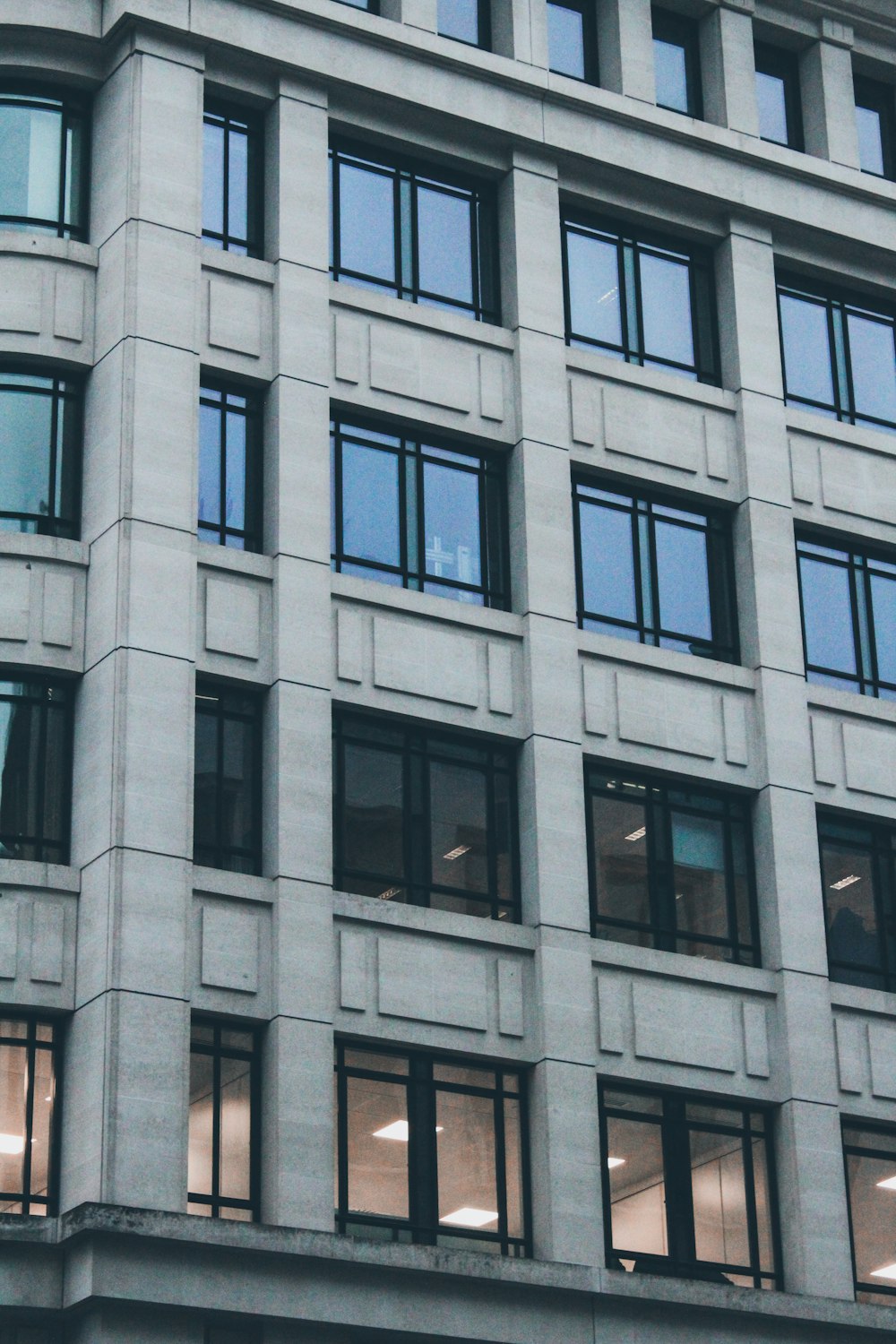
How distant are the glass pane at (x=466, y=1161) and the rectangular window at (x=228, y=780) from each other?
4052mm

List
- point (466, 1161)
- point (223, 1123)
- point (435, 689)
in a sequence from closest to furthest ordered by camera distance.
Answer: point (223, 1123), point (466, 1161), point (435, 689)

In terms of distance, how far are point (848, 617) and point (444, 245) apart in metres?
8.44

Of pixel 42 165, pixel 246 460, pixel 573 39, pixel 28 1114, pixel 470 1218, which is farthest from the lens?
pixel 573 39

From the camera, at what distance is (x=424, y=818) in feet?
105

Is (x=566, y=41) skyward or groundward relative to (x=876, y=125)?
groundward

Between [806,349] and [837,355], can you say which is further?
[837,355]

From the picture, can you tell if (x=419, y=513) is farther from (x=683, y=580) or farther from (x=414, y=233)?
(x=414, y=233)

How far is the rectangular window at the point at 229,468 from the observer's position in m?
32.1

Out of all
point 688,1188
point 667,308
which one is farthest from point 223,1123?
point 667,308

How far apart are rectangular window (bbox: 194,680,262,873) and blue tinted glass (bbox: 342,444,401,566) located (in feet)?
10.4

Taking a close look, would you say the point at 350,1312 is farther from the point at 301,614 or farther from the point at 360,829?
Answer: the point at 301,614

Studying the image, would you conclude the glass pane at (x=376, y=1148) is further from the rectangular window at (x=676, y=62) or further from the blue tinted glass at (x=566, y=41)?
the rectangular window at (x=676, y=62)

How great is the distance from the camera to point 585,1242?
3011cm

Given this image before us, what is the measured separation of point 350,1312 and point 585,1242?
3.63 metres
